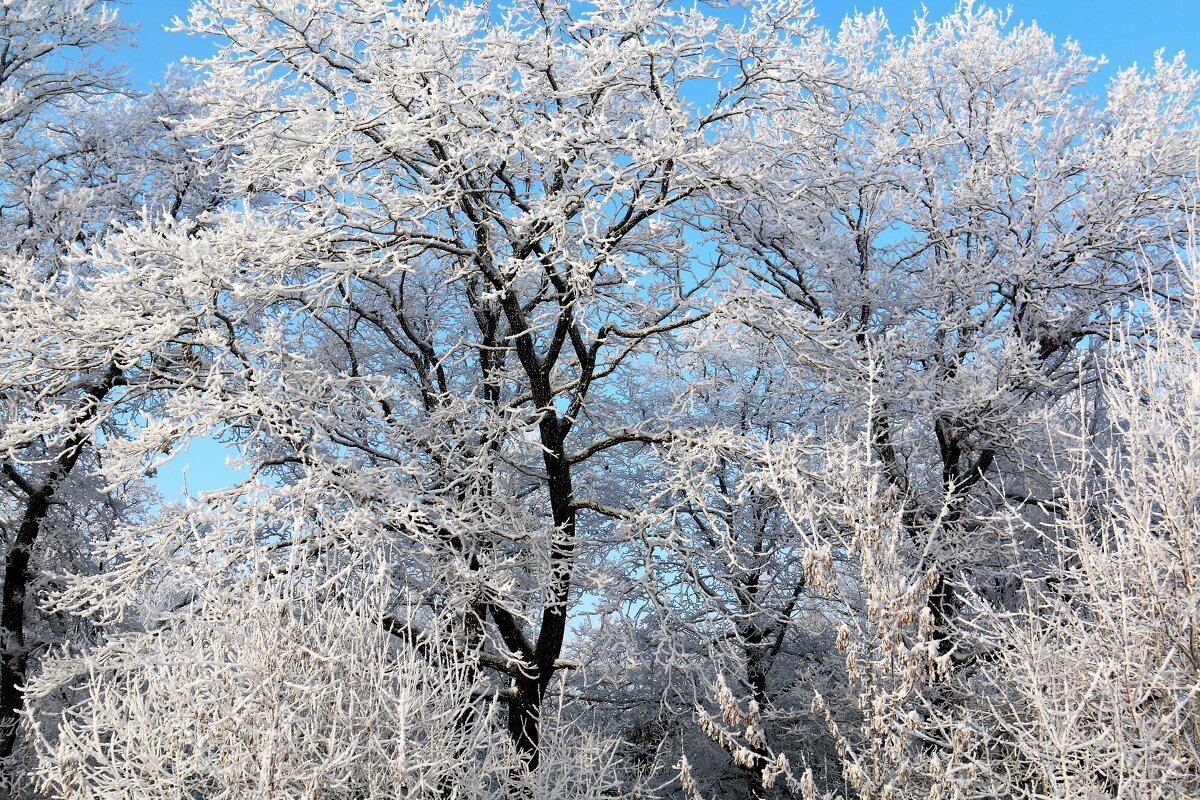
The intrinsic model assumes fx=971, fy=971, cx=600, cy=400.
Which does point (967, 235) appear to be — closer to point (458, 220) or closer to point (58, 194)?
point (458, 220)

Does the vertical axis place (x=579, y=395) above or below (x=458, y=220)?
below

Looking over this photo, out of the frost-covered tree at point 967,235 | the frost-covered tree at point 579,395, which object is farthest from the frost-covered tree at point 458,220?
the frost-covered tree at point 967,235

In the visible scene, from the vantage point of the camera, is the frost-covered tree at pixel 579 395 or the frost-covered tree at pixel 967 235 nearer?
the frost-covered tree at pixel 579 395

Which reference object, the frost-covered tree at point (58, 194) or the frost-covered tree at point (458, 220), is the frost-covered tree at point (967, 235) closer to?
the frost-covered tree at point (458, 220)

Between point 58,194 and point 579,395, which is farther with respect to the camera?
point 58,194

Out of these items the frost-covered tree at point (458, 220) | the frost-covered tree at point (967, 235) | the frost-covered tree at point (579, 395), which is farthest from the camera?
the frost-covered tree at point (967, 235)

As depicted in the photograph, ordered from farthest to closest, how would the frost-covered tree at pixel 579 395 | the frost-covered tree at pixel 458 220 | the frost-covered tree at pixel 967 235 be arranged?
the frost-covered tree at pixel 967 235
the frost-covered tree at pixel 458 220
the frost-covered tree at pixel 579 395

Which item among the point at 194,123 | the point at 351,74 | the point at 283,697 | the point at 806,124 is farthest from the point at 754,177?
the point at 283,697

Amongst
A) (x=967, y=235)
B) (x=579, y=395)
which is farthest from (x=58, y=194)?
(x=967, y=235)

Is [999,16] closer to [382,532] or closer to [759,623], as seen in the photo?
[759,623]

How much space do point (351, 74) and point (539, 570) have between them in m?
5.18

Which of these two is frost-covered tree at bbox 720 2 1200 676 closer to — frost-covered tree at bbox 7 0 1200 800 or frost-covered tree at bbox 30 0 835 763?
frost-covered tree at bbox 7 0 1200 800

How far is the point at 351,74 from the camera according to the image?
950 cm

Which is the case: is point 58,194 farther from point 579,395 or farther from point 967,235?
point 967,235
